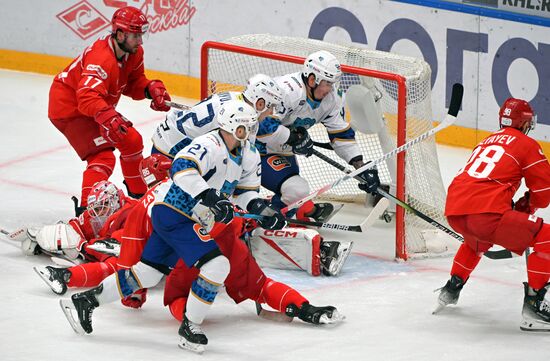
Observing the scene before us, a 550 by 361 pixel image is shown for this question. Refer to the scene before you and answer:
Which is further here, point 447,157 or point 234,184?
point 447,157

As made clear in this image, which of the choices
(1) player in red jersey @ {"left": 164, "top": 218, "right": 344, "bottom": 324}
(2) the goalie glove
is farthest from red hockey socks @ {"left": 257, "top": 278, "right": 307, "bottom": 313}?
(2) the goalie glove

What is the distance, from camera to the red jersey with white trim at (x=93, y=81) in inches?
A: 263

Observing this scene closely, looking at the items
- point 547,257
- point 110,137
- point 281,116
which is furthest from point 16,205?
point 547,257

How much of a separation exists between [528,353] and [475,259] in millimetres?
578

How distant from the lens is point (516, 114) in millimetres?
5648

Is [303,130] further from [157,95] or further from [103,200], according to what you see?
[103,200]

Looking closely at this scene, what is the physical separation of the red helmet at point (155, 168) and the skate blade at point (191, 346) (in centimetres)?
116

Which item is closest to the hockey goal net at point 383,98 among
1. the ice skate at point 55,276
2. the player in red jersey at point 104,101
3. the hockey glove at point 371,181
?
the hockey glove at point 371,181

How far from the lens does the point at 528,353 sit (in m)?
5.30

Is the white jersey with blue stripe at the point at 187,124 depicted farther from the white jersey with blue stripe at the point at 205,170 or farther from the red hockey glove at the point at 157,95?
the white jersey with blue stripe at the point at 205,170

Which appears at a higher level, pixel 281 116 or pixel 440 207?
pixel 281 116

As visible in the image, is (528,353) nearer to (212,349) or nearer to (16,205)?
(212,349)

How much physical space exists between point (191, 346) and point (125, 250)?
67 cm

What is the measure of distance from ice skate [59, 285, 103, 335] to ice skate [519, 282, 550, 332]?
1.85 meters
